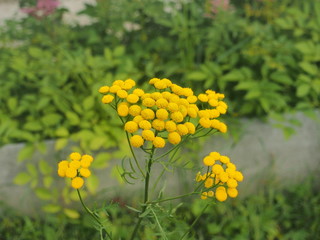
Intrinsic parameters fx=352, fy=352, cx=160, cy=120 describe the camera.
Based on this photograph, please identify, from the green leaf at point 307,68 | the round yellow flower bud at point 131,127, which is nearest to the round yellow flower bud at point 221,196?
the round yellow flower bud at point 131,127

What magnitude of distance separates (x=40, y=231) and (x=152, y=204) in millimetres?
1103

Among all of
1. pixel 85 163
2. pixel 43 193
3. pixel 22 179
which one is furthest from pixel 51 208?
pixel 85 163

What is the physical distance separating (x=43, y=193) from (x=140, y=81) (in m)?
0.81

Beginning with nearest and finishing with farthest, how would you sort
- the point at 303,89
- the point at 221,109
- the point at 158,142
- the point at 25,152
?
the point at 158,142 → the point at 221,109 → the point at 25,152 → the point at 303,89

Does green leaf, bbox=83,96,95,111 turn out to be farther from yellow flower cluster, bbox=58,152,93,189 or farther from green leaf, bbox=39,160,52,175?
yellow flower cluster, bbox=58,152,93,189

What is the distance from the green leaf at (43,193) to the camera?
5.77 ft

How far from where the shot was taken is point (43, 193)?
69.6 inches

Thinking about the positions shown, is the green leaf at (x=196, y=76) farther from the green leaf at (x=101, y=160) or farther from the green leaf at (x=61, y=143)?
the green leaf at (x=61, y=143)

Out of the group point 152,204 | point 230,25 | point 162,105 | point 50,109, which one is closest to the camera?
point 162,105

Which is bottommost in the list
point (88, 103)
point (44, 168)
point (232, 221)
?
point (232, 221)

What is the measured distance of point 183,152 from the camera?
75.8 inches

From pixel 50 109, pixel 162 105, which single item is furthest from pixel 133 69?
pixel 162 105

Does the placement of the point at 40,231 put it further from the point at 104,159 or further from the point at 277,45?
the point at 277,45

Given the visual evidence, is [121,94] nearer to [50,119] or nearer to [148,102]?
[148,102]
